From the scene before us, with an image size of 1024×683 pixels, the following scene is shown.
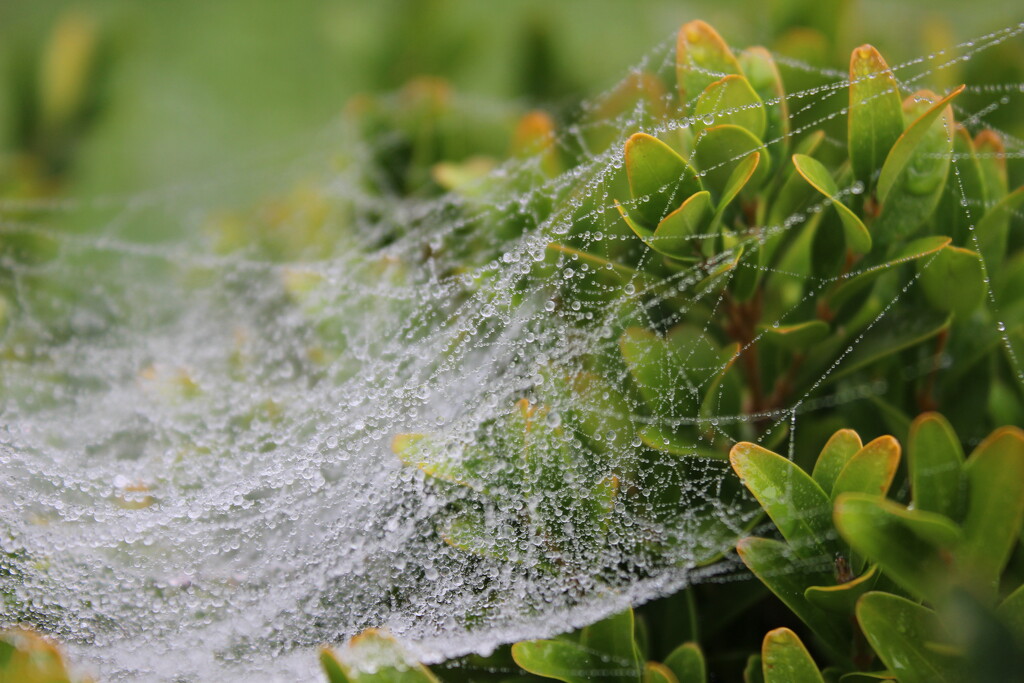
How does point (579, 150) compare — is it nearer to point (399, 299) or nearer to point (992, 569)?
point (399, 299)

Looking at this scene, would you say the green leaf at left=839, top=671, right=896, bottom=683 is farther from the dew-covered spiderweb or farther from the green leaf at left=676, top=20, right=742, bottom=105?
the green leaf at left=676, top=20, right=742, bottom=105

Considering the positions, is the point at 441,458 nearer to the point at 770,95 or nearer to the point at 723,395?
the point at 723,395

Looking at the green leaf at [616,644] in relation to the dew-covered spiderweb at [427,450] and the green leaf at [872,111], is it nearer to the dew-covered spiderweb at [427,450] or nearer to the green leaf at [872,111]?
the dew-covered spiderweb at [427,450]

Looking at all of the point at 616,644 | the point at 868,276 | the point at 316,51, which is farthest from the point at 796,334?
the point at 316,51

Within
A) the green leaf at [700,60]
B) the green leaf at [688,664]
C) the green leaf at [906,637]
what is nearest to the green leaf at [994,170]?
the green leaf at [700,60]

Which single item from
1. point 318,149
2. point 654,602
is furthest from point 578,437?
point 318,149

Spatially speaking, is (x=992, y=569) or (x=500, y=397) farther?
(x=500, y=397)
